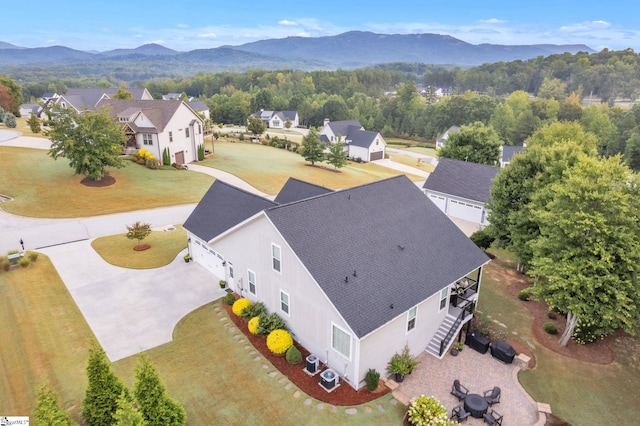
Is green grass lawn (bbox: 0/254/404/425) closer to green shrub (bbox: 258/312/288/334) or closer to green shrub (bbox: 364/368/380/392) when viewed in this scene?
green shrub (bbox: 364/368/380/392)

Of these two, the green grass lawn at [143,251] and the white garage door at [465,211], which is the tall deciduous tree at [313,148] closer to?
the white garage door at [465,211]

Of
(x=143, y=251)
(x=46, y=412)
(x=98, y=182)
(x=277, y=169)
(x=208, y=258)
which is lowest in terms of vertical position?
(x=143, y=251)

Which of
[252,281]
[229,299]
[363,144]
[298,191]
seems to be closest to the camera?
[252,281]

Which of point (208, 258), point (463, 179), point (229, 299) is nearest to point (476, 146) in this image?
point (463, 179)

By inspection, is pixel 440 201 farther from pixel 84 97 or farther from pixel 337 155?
pixel 84 97

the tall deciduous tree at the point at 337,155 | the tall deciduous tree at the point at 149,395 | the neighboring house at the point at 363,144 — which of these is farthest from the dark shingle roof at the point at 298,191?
the neighboring house at the point at 363,144

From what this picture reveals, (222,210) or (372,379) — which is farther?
(222,210)

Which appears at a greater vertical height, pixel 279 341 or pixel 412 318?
pixel 412 318
